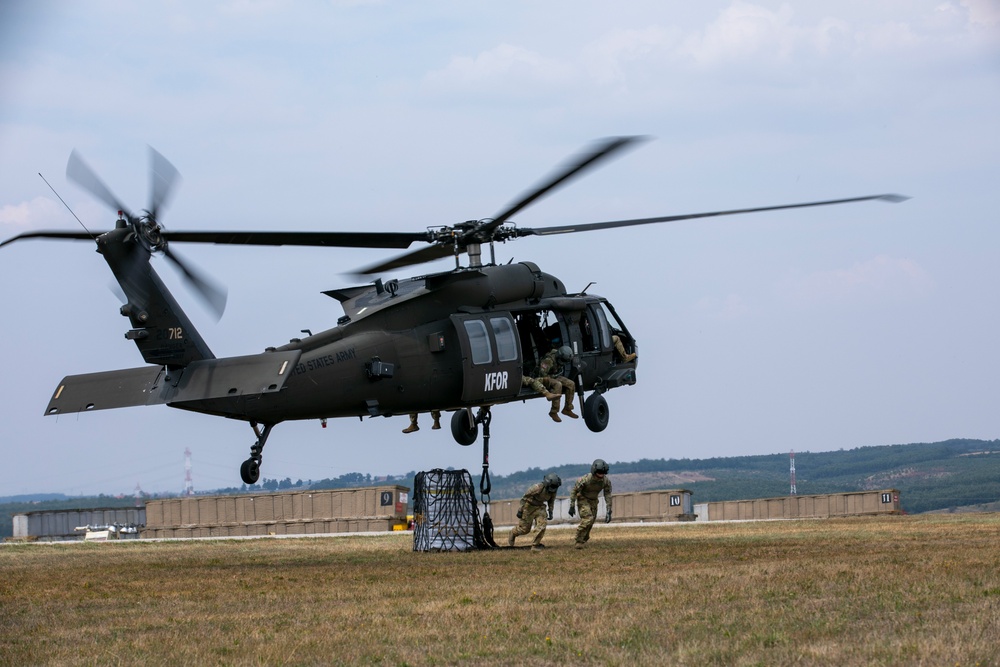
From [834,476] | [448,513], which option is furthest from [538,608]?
[834,476]

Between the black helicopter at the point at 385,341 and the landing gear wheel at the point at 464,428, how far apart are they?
3 cm

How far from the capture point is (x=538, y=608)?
45.0ft

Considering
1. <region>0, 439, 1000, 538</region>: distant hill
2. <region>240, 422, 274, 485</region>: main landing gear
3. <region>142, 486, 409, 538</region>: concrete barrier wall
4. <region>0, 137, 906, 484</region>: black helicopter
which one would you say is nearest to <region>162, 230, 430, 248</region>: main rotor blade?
<region>0, 137, 906, 484</region>: black helicopter

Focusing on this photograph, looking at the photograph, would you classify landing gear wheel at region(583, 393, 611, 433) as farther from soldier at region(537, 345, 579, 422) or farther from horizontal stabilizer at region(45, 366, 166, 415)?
horizontal stabilizer at region(45, 366, 166, 415)

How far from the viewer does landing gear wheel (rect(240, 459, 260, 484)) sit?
22.5 m

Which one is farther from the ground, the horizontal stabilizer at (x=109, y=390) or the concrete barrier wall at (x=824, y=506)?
the horizontal stabilizer at (x=109, y=390)

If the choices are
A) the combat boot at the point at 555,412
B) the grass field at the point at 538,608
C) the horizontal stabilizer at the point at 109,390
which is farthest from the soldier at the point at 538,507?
the horizontal stabilizer at the point at 109,390

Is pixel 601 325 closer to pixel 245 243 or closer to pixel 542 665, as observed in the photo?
pixel 245 243

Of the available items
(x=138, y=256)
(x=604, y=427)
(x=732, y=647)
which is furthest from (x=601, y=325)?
(x=732, y=647)

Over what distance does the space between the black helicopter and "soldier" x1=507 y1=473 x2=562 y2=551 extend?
240 centimetres

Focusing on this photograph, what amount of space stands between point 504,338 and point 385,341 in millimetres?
2902

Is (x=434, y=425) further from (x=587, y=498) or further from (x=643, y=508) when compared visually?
(x=643, y=508)

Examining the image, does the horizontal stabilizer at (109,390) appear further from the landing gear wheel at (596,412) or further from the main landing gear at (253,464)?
the landing gear wheel at (596,412)

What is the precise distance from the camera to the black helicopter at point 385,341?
21391 mm
